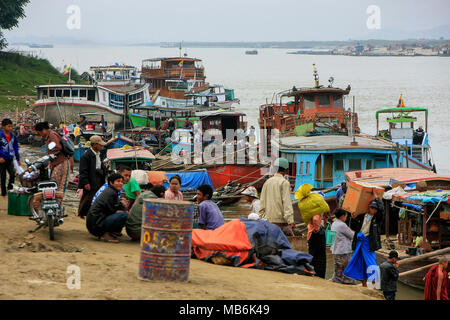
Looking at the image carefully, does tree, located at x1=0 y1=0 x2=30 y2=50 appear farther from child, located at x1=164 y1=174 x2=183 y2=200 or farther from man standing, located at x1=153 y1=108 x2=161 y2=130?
child, located at x1=164 y1=174 x2=183 y2=200

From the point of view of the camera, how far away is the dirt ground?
737cm

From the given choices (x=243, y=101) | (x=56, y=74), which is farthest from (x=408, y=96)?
(x=56, y=74)

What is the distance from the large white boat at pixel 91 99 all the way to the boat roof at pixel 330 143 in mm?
19572

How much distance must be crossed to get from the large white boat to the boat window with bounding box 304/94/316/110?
55.6 feet

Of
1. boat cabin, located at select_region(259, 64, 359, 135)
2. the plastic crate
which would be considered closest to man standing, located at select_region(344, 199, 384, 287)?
the plastic crate

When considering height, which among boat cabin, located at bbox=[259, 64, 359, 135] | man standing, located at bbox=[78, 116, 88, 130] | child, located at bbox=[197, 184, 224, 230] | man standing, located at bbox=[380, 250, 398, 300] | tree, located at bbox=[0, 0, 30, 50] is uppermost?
tree, located at bbox=[0, 0, 30, 50]

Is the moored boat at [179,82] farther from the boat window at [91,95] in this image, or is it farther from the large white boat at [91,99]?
the boat window at [91,95]

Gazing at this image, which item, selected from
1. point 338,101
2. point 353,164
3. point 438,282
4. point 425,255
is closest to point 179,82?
point 338,101

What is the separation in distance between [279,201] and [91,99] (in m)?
35.9

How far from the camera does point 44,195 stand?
34.5 feet

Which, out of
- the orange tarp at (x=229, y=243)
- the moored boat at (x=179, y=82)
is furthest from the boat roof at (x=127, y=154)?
the moored boat at (x=179, y=82)

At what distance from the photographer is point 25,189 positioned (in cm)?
1191
